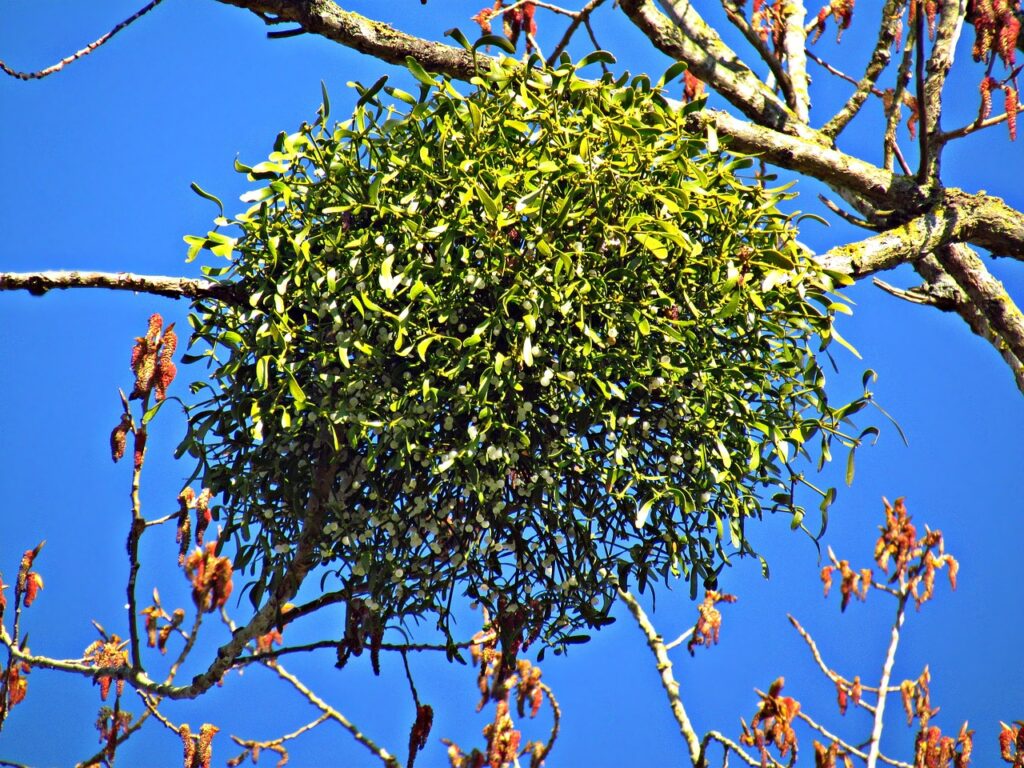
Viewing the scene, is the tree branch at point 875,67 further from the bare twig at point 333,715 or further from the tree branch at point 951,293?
the bare twig at point 333,715

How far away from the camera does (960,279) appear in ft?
8.92

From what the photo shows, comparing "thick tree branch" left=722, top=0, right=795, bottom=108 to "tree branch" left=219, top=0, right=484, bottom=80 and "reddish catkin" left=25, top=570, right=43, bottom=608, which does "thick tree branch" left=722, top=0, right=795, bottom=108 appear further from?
"reddish catkin" left=25, top=570, right=43, bottom=608

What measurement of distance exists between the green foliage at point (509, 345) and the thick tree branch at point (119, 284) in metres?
0.06

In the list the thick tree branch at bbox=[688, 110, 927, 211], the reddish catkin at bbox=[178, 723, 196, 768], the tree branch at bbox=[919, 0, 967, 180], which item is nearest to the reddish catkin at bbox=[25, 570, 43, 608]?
the reddish catkin at bbox=[178, 723, 196, 768]

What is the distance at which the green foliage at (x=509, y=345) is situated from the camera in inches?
71.4

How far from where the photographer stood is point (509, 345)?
1.82 metres

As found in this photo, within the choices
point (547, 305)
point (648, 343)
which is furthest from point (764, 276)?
point (547, 305)

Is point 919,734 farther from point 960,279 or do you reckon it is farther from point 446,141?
point 446,141

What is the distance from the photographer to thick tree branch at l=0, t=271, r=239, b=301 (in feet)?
6.42

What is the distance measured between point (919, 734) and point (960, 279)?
1.39 m

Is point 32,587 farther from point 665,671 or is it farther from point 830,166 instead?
point 830,166

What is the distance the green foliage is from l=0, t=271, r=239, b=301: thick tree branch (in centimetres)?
6

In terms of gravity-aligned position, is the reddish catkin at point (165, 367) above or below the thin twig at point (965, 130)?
below

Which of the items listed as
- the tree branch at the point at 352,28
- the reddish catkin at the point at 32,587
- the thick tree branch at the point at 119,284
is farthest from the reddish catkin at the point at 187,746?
the tree branch at the point at 352,28
